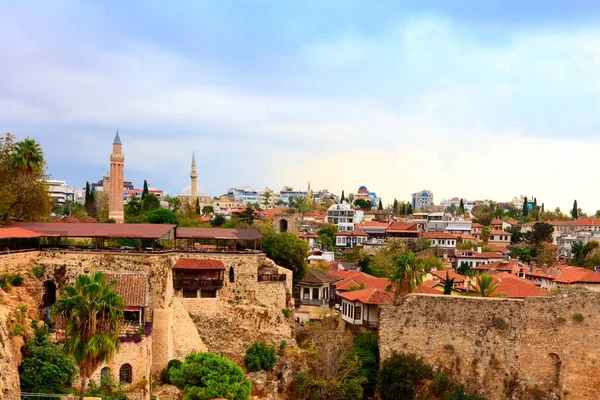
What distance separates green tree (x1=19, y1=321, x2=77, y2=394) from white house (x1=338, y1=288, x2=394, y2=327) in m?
17.5

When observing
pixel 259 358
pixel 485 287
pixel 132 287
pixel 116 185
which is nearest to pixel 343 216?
pixel 116 185

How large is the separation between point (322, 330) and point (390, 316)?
499 cm

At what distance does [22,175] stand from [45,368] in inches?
666

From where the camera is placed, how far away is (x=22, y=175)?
1451 inches

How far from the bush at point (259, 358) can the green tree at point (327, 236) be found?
210ft

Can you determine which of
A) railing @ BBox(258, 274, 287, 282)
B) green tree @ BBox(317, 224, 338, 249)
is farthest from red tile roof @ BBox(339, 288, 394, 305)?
green tree @ BBox(317, 224, 338, 249)


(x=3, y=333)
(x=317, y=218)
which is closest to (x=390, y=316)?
(x=3, y=333)

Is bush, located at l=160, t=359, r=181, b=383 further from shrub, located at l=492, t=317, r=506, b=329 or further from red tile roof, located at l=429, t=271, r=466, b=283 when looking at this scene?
red tile roof, located at l=429, t=271, r=466, b=283

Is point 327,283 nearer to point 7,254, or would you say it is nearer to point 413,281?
point 413,281

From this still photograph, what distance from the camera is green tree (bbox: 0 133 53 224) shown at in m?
36.4

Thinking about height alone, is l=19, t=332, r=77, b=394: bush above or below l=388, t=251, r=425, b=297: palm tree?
below

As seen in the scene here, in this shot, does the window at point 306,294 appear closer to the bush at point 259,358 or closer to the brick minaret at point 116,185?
the bush at point 259,358

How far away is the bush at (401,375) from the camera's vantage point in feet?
98.8

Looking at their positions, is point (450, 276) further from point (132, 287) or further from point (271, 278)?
point (132, 287)
